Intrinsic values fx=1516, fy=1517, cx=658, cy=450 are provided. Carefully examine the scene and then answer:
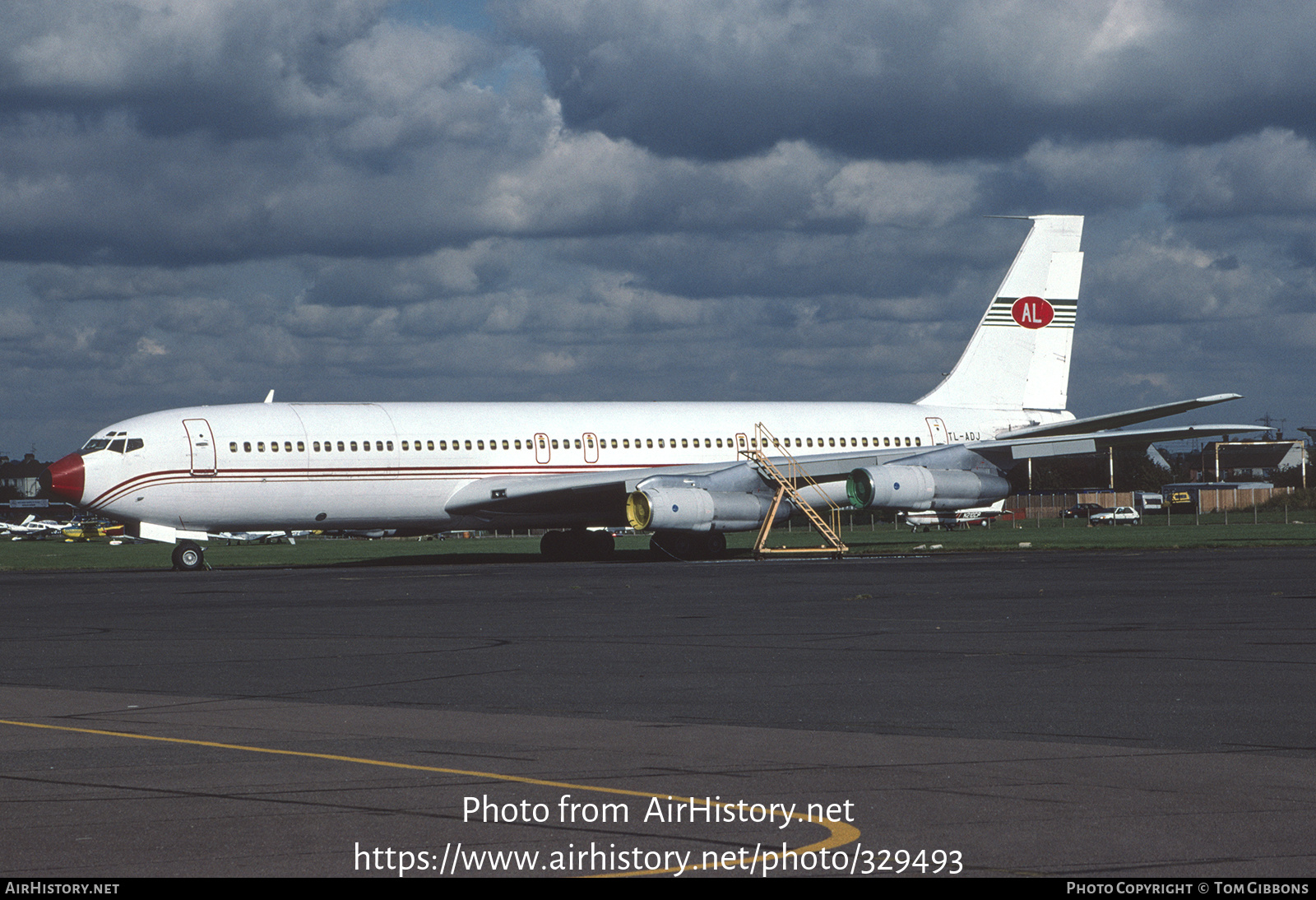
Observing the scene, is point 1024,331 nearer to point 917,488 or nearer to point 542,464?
point 917,488

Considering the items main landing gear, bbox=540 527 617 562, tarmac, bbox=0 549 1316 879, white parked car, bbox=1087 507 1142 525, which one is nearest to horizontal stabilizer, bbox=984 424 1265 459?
main landing gear, bbox=540 527 617 562

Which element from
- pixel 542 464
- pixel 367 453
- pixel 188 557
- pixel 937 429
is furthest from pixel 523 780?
pixel 937 429

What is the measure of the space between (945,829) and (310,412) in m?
33.7

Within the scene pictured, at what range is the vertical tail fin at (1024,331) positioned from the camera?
49.0 m

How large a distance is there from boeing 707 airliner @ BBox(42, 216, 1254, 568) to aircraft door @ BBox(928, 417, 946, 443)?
0.21 ft

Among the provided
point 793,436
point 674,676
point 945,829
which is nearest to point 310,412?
point 793,436

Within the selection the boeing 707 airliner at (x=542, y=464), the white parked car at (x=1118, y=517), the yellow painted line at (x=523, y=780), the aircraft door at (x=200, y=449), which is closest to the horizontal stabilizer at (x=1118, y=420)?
the boeing 707 airliner at (x=542, y=464)

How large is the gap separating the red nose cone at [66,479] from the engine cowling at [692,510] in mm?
13458

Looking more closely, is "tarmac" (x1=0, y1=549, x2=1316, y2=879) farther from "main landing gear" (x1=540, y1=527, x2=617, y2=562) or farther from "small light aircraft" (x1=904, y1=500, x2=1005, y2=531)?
"small light aircraft" (x1=904, y1=500, x2=1005, y2=531)

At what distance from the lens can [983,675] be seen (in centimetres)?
1387

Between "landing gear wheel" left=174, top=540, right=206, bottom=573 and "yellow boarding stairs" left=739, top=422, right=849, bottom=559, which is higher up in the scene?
"yellow boarding stairs" left=739, top=422, right=849, bottom=559

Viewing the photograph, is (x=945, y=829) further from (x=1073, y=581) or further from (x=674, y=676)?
(x=1073, y=581)

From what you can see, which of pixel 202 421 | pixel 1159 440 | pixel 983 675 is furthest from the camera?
pixel 1159 440

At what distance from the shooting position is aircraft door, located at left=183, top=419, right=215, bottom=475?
122 ft
